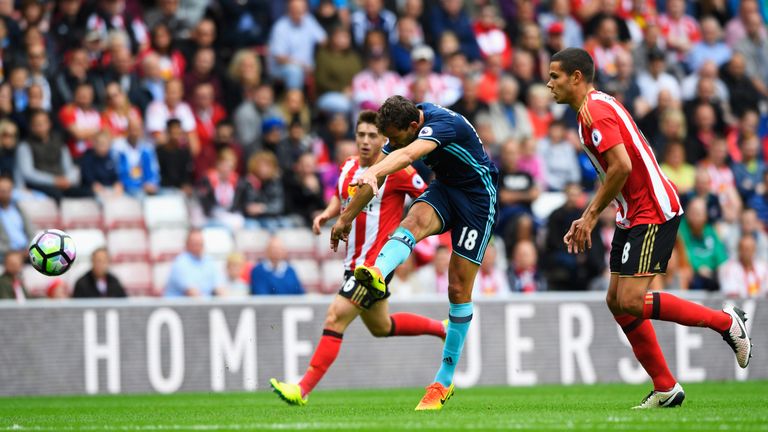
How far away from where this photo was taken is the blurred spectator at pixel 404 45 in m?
20.1

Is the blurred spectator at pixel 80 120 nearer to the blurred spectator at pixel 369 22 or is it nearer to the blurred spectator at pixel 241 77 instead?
the blurred spectator at pixel 241 77

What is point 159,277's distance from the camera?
53.5 feet

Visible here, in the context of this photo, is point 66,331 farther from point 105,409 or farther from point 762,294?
point 762,294

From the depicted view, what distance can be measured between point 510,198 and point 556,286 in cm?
155

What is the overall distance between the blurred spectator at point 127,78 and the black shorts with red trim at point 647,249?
33.0ft

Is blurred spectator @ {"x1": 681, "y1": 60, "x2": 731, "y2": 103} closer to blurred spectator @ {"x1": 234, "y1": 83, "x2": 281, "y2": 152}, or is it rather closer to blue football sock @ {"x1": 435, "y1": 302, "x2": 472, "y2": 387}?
blurred spectator @ {"x1": 234, "y1": 83, "x2": 281, "y2": 152}

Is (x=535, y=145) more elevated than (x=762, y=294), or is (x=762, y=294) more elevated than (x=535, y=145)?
(x=535, y=145)

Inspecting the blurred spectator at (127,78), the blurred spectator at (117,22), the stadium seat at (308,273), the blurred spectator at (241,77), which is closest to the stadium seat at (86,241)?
the blurred spectator at (127,78)

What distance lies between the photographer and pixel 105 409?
11203 millimetres

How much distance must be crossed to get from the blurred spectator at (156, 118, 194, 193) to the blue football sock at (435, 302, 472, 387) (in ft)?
26.2

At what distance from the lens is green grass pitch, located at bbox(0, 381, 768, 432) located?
8.04 m

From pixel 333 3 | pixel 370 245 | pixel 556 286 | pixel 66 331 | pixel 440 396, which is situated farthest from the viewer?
pixel 333 3

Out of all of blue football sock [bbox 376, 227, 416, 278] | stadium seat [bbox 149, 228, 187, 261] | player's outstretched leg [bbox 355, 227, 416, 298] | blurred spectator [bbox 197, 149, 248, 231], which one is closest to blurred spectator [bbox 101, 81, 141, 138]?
blurred spectator [bbox 197, 149, 248, 231]

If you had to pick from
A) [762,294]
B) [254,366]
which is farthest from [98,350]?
[762,294]
